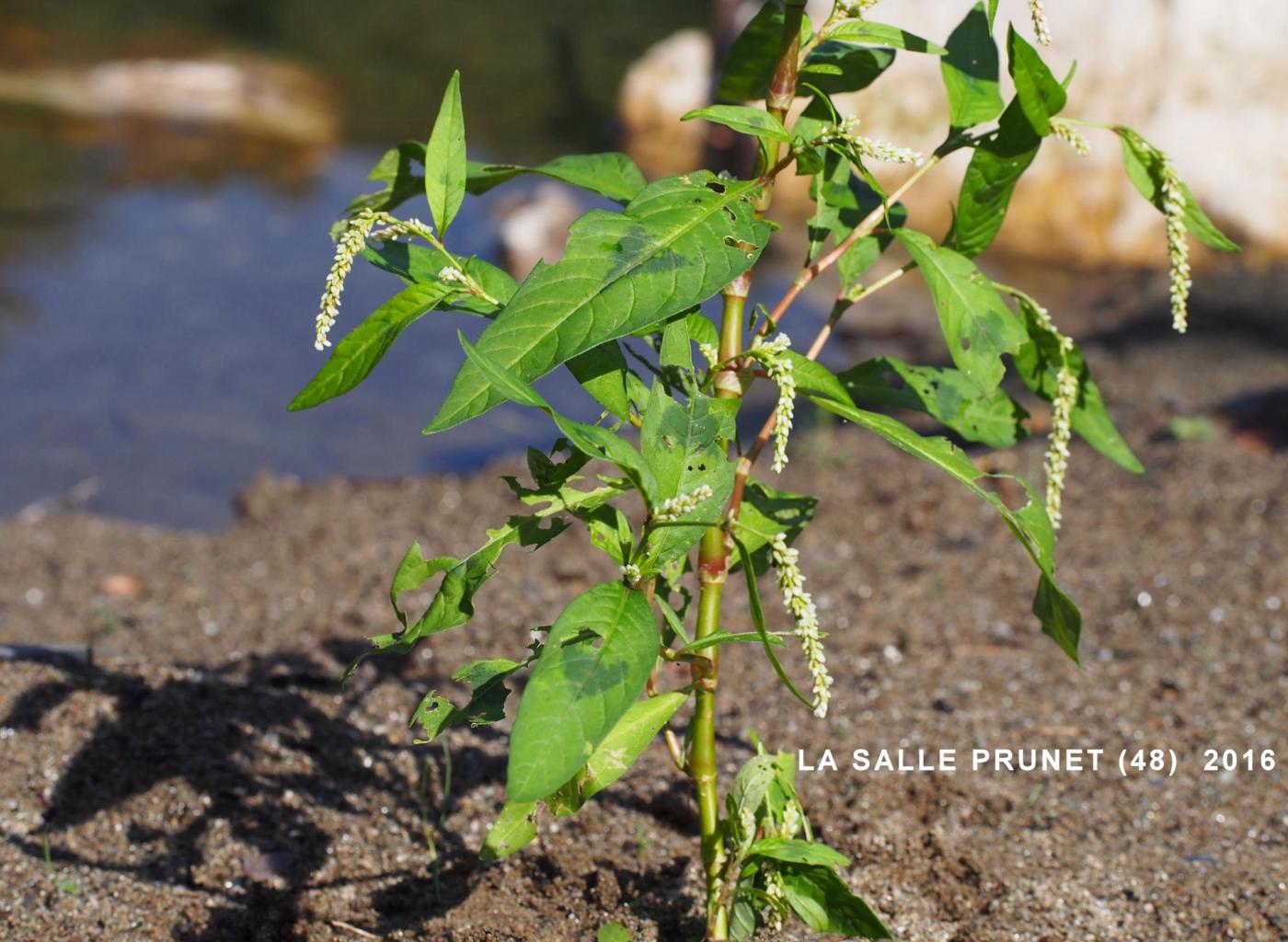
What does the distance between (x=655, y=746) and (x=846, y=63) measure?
1.42 metres

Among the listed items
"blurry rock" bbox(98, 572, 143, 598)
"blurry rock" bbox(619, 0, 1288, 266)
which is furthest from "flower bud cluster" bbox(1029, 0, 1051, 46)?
"blurry rock" bbox(619, 0, 1288, 266)

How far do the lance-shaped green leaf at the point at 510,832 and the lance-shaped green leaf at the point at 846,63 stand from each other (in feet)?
3.22

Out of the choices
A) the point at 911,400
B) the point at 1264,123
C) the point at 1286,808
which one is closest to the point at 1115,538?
the point at 1286,808

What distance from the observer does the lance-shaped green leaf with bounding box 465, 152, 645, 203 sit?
1661 millimetres

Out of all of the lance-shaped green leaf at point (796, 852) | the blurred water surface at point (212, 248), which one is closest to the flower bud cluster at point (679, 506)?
the lance-shaped green leaf at point (796, 852)

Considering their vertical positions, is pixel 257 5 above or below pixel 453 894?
above

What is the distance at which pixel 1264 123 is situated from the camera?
7.70 meters

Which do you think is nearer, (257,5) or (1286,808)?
(1286,808)

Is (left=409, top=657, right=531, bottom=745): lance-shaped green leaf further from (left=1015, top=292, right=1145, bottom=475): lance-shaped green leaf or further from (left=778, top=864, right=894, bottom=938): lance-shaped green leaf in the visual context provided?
(left=1015, top=292, right=1145, bottom=475): lance-shaped green leaf

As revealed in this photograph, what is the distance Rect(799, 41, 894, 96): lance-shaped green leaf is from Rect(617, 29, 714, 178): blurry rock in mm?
8788

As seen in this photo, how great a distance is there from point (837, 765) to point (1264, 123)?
6873mm

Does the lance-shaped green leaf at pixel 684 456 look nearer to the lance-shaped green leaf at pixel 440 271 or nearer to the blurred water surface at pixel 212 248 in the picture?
the lance-shaped green leaf at pixel 440 271

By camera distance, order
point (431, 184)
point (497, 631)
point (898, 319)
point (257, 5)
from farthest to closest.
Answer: point (257, 5) → point (898, 319) → point (497, 631) → point (431, 184)

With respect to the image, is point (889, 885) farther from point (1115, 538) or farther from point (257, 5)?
point (257, 5)
